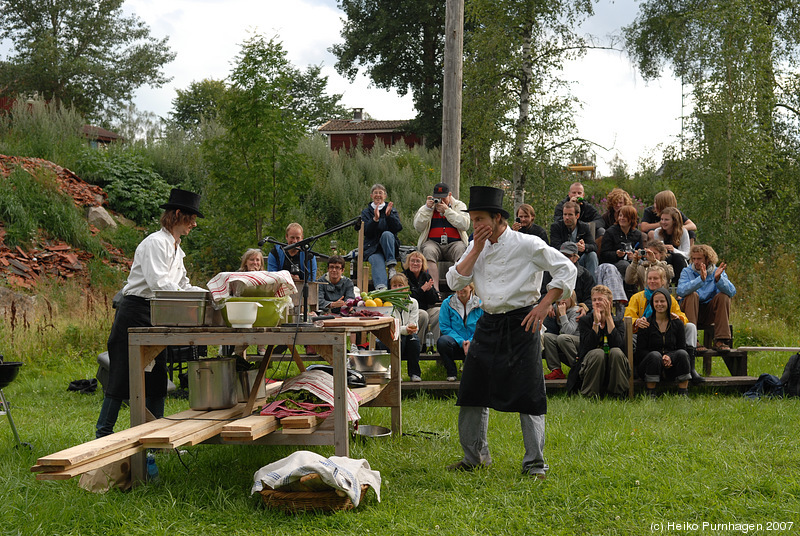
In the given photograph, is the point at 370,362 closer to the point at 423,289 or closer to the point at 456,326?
the point at 456,326

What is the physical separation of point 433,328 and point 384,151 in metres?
13.1

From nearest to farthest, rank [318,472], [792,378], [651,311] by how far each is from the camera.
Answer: [318,472]
[792,378]
[651,311]

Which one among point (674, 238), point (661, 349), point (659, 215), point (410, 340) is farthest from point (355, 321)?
point (659, 215)

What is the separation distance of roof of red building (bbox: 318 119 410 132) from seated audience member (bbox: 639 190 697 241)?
64.3ft

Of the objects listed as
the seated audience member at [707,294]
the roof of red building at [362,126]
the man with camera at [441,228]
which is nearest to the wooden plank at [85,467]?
the man with camera at [441,228]

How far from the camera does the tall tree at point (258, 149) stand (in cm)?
1135

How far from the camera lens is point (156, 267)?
4.84m

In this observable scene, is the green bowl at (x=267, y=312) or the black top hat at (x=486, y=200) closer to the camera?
the green bowl at (x=267, y=312)

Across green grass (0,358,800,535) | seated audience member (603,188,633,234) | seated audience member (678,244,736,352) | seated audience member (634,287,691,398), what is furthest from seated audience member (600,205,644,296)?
green grass (0,358,800,535)

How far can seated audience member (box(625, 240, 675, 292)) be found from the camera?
29.2 feet

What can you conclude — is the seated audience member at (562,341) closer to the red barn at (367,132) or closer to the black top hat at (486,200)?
the black top hat at (486,200)

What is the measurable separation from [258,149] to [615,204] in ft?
17.4

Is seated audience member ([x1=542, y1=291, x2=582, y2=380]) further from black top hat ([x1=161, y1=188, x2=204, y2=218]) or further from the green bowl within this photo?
black top hat ([x1=161, y1=188, x2=204, y2=218])

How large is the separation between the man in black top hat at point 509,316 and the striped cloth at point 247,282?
1.17 metres
